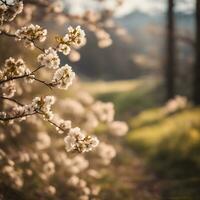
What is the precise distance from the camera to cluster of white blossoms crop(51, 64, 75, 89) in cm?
Answer: 560

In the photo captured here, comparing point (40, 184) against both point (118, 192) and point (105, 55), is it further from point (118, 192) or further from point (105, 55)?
point (105, 55)

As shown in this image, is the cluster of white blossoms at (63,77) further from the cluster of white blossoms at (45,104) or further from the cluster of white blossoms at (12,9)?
the cluster of white blossoms at (12,9)

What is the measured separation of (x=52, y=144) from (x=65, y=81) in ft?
20.8

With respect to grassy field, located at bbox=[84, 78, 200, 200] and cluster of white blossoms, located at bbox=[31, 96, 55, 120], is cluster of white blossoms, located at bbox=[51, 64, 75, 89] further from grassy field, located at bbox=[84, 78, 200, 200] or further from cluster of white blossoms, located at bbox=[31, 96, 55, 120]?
grassy field, located at bbox=[84, 78, 200, 200]

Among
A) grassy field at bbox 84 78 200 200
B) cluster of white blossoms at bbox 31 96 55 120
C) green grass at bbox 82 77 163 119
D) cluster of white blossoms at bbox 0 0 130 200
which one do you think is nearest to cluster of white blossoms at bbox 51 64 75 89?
cluster of white blossoms at bbox 0 0 130 200

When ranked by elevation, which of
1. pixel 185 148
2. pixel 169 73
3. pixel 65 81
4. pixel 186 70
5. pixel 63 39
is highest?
pixel 186 70

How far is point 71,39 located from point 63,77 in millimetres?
418

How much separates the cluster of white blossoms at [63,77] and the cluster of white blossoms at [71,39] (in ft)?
0.76

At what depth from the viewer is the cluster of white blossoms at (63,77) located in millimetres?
5602

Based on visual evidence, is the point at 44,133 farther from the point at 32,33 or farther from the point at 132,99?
the point at 132,99

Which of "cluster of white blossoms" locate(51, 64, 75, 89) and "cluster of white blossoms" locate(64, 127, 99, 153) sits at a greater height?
"cluster of white blossoms" locate(51, 64, 75, 89)

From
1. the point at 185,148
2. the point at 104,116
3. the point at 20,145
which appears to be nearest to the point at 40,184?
the point at 20,145

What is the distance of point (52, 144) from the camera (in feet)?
38.8

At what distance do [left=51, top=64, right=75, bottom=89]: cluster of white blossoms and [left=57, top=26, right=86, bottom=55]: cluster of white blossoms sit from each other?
232mm
